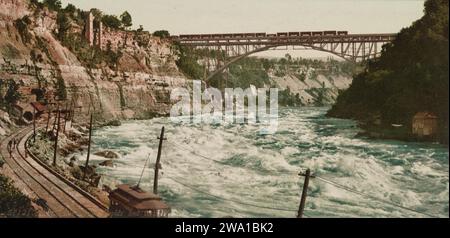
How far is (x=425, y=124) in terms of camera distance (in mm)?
9141

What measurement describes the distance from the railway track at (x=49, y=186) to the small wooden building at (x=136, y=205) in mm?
326

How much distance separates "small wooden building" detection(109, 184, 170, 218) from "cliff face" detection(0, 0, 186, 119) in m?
3.99

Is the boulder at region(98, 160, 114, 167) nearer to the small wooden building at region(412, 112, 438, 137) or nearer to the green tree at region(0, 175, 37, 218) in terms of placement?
the green tree at region(0, 175, 37, 218)

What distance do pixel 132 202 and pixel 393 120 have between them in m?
6.01

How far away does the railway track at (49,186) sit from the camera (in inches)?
326

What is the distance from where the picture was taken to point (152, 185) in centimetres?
938

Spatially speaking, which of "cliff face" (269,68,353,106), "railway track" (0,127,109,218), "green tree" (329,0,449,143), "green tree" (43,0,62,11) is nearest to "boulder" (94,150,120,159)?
"railway track" (0,127,109,218)

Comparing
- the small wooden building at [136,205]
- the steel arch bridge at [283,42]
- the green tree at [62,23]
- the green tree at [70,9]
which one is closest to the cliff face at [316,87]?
→ the steel arch bridge at [283,42]

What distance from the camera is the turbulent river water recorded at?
834 centimetres

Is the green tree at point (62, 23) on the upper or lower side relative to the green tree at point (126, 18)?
upper

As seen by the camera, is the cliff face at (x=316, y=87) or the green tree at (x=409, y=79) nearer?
the green tree at (x=409, y=79)

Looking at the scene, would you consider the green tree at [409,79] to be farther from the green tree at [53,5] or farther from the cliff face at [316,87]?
the green tree at [53,5]

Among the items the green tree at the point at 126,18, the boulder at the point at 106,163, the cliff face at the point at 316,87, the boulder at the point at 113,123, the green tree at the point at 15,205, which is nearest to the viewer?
the green tree at the point at 15,205
